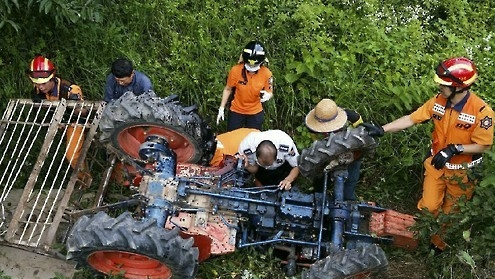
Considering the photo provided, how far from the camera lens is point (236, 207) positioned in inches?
228

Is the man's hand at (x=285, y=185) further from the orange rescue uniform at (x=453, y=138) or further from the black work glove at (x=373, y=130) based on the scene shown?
the orange rescue uniform at (x=453, y=138)

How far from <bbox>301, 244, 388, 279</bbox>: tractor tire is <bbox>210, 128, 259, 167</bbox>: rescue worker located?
5.36ft

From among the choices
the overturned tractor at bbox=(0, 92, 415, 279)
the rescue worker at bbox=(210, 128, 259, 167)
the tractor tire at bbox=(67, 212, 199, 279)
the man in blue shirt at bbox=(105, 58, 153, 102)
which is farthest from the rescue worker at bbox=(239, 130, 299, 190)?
the man in blue shirt at bbox=(105, 58, 153, 102)

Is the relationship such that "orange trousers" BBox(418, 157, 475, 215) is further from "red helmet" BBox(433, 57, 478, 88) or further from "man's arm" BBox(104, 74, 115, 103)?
"man's arm" BBox(104, 74, 115, 103)

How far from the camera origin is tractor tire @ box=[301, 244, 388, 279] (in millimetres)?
5066

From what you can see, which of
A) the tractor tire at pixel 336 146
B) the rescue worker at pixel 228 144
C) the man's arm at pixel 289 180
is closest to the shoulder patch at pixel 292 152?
the man's arm at pixel 289 180

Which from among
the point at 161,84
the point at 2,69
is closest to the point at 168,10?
the point at 161,84

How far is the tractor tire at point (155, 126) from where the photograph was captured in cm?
602

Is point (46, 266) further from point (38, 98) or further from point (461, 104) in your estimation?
point (461, 104)

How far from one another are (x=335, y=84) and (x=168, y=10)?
249cm

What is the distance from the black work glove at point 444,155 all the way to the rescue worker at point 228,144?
198cm

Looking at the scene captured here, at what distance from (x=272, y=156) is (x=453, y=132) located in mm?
1639

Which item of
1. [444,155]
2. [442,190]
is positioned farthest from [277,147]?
[442,190]

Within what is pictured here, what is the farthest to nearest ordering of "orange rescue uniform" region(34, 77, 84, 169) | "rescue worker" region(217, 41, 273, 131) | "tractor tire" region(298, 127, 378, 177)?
"orange rescue uniform" region(34, 77, 84, 169) → "rescue worker" region(217, 41, 273, 131) → "tractor tire" region(298, 127, 378, 177)
